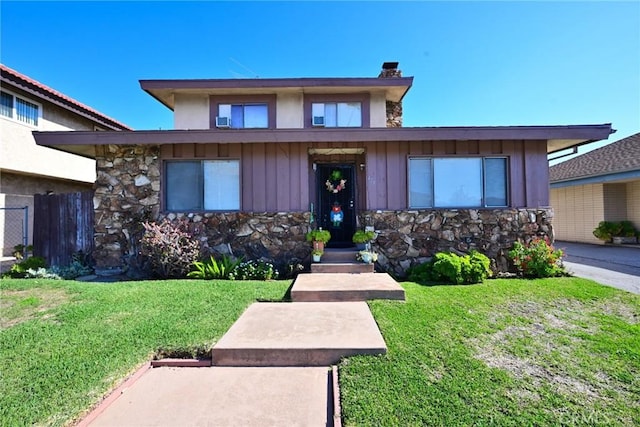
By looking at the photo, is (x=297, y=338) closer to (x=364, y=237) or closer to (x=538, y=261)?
(x=364, y=237)

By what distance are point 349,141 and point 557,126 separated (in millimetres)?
4509

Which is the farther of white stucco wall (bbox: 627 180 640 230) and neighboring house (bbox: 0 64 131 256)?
white stucco wall (bbox: 627 180 640 230)

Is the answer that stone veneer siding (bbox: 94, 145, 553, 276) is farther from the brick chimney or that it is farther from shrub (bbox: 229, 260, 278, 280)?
the brick chimney

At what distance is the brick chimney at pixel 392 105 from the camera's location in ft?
31.3

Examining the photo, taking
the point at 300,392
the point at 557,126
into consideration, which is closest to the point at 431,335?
the point at 300,392

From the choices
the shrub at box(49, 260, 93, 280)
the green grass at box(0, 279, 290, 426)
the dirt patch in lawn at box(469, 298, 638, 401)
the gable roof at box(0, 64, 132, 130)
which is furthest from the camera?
the gable roof at box(0, 64, 132, 130)

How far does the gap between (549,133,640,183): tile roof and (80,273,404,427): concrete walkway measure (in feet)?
42.9

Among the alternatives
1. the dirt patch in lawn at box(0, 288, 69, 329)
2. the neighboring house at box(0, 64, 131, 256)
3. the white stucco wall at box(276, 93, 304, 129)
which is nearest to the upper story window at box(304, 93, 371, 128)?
the white stucco wall at box(276, 93, 304, 129)

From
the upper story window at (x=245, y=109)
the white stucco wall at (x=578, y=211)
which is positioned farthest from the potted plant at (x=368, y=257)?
the white stucco wall at (x=578, y=211)

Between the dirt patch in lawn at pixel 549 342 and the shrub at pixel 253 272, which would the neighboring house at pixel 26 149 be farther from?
the dirt patch in lawn at pixel 549 342

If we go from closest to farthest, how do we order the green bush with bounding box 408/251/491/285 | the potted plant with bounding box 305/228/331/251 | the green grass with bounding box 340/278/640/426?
the green grass with bounding box 340/278/640/426 < the green bush with bounding box 408/251/491/285 < the potted plant with bounding box 305/228/331/251

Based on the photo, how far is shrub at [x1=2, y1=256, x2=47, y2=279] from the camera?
6.72 m

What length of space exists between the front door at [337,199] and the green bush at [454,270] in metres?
2.31

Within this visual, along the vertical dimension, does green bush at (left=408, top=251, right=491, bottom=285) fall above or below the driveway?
above
